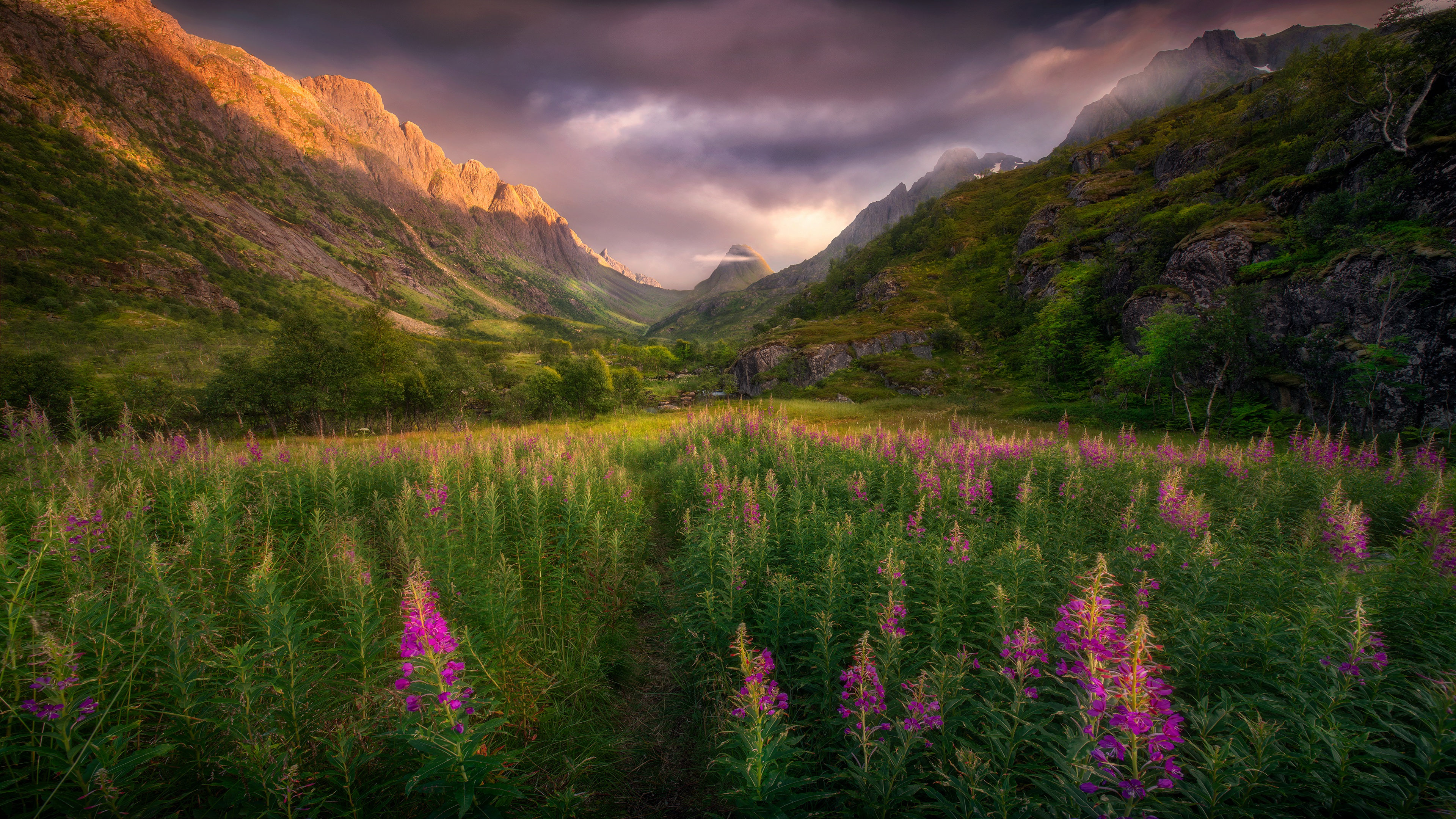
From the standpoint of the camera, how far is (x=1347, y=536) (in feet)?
14.1

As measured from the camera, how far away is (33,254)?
6488 centimetres

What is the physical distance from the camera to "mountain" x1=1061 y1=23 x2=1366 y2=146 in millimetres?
126438

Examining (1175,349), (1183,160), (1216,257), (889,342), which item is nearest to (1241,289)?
(1175,349)

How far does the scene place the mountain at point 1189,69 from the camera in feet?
415

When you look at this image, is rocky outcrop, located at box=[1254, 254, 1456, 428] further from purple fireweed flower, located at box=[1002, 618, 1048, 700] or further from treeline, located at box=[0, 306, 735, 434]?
treeline, located at box=[0, 306, 735, 434]

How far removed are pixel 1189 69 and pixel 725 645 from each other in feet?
716

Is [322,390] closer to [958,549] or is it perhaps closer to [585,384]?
[585,384]

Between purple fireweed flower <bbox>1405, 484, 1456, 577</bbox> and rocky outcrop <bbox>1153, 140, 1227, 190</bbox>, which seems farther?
rocky outcrop <bbox>1153, 140, 1227, 190</bbox>

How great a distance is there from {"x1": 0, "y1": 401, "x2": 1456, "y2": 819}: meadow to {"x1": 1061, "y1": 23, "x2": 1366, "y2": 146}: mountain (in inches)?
6743

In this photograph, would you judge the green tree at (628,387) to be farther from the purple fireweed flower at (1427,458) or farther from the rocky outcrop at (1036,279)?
the rocky outcrop at (1036,279)

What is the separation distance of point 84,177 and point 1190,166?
18582cm

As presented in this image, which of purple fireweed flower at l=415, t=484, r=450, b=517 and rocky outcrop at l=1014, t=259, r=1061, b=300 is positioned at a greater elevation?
rocky outcrop at l=1014, t=259, r=1061, b=300

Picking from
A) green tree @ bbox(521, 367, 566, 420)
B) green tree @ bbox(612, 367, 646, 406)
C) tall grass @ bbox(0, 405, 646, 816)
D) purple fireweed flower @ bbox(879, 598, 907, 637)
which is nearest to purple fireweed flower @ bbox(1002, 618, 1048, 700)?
purple fireweed flower @ bbox(879, 598, 907, 637)

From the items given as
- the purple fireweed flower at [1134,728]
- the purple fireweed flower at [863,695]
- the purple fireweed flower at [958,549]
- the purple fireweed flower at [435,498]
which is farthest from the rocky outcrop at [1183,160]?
the purple fireweed flower at [435,498]
